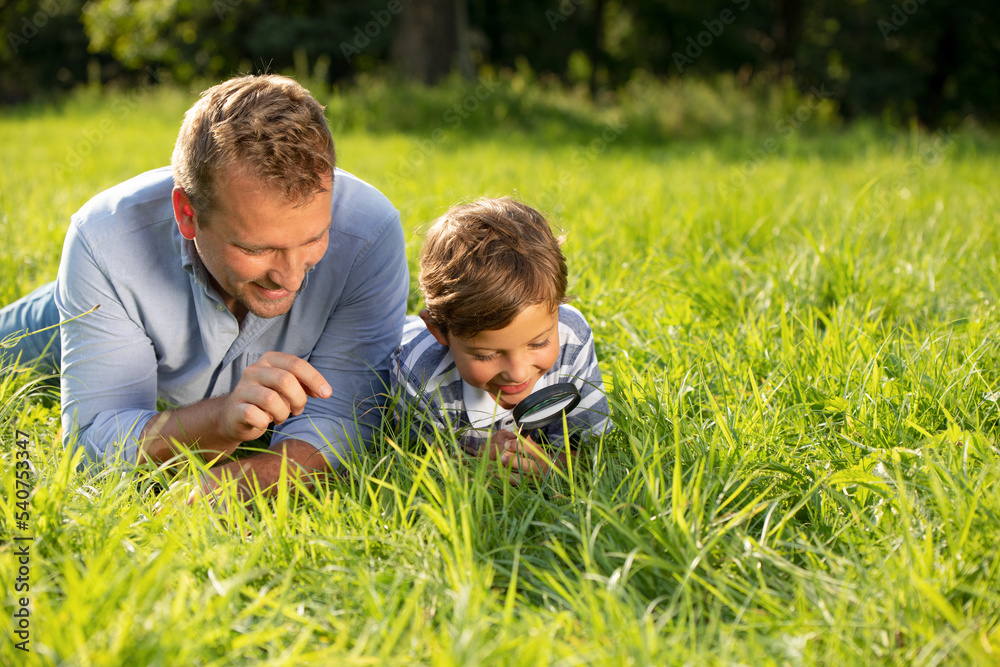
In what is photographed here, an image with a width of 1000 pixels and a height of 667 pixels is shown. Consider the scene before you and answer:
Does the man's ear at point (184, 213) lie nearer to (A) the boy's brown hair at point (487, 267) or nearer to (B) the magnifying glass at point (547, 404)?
(A) the boy's brown hair at point (487, 267)

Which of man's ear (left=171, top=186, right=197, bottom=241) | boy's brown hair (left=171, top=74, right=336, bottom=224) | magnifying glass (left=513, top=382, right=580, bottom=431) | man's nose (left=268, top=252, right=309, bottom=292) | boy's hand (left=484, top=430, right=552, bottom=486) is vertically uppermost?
boy's brown hair (left=171, top=74, right=336, bottom=224)

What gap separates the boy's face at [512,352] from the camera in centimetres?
203

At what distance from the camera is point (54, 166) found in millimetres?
6582

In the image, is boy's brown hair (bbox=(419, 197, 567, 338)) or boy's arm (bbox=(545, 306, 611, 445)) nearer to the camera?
boy's brown hair (bbox=(419, 197, 567, 338))

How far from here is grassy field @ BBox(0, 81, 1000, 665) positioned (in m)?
1.35

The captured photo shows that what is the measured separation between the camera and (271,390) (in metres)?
1.91

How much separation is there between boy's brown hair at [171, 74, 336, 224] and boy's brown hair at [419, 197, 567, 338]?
389mm

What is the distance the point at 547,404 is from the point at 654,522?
61cm

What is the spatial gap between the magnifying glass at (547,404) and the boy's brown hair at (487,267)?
246mm

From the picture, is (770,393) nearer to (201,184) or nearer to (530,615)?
(530,615)

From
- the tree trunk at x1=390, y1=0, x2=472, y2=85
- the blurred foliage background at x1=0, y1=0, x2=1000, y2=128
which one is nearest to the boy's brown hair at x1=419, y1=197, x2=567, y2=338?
the blurred foliage background at x1=0, y1=0, x2=1000, y2=128

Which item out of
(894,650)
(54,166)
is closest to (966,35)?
(54,166)

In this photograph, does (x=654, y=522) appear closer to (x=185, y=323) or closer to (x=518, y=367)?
(x=518, y=367)

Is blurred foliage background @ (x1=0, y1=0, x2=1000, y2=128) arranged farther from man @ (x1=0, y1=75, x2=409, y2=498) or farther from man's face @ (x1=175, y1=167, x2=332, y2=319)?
man's face @ (x1=175, y1=167, x2=332, y2=319)
